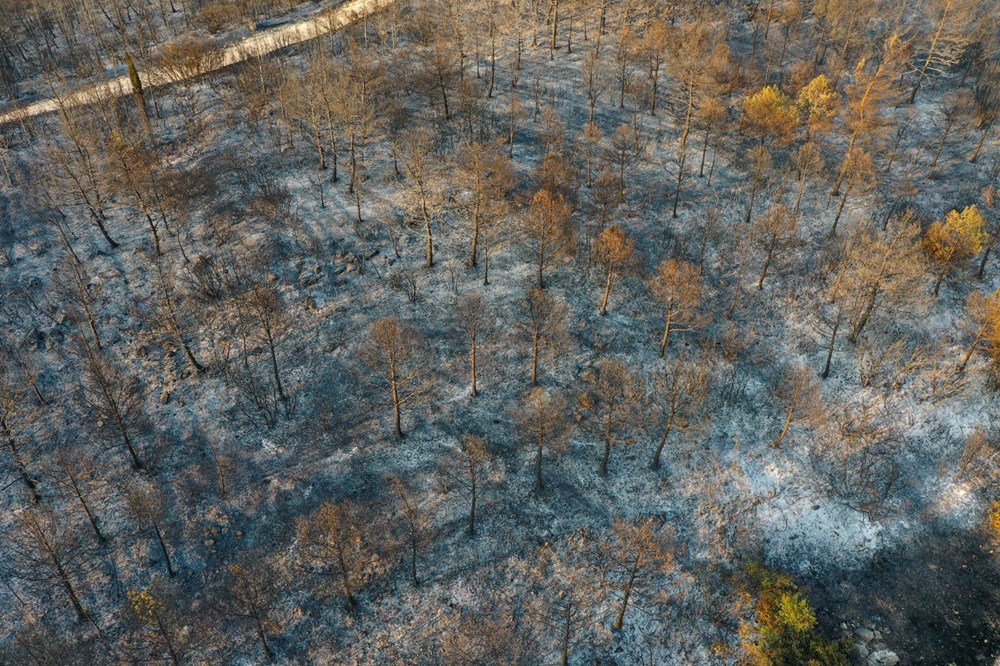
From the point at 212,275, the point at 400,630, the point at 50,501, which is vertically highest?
the point at 212,275

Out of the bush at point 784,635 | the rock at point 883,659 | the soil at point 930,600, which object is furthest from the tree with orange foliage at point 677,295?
the rock at point 883,659

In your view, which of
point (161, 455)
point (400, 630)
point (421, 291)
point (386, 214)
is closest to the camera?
point (400, 630)

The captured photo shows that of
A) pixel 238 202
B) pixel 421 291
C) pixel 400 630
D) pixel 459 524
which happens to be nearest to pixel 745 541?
pixel 459 524

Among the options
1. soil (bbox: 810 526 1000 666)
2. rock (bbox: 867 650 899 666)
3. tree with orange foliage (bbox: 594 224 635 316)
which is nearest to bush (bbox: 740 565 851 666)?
rock (bbox: 867 650 899 666)

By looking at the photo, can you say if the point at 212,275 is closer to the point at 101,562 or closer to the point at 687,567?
the point at 101,562

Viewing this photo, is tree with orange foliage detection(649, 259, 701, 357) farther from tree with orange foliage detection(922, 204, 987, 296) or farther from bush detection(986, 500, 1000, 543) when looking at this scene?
bush detection(986, 500, 1000, 543)

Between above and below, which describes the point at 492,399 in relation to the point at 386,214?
below

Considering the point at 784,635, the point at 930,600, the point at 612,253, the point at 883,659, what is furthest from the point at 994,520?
the point at 612,253
